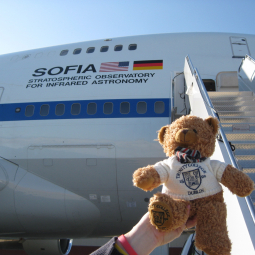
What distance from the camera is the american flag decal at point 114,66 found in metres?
6.32

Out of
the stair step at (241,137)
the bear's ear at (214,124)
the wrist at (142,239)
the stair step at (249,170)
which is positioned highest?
the stair step at (241,137)

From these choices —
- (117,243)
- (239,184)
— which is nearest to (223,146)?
(239,184)

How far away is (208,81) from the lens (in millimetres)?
6094

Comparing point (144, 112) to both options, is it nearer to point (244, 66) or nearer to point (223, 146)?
point (244, 66)

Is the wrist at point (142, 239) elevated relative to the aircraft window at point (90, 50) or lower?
lower

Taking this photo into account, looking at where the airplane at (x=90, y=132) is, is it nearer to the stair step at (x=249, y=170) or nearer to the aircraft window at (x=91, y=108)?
the aircraft window at (x=91, y=108)

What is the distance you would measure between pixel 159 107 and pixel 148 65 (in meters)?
1.25

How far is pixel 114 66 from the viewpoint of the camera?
6.40 m

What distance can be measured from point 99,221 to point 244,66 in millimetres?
4879

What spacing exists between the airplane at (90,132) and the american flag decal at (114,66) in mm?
36

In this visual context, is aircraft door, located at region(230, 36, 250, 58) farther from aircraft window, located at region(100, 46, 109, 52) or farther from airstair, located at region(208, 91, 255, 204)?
aircraft window, located at region(100, 46, 109, 52)

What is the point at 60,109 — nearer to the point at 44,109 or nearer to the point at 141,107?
the point at 44,109

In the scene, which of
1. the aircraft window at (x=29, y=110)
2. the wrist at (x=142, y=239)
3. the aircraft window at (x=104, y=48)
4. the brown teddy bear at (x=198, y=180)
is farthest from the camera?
the aircraft window at (x=104, y=48)

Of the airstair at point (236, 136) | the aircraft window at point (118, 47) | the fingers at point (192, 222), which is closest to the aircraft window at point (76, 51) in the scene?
the aircraft window at point (118, 47)
